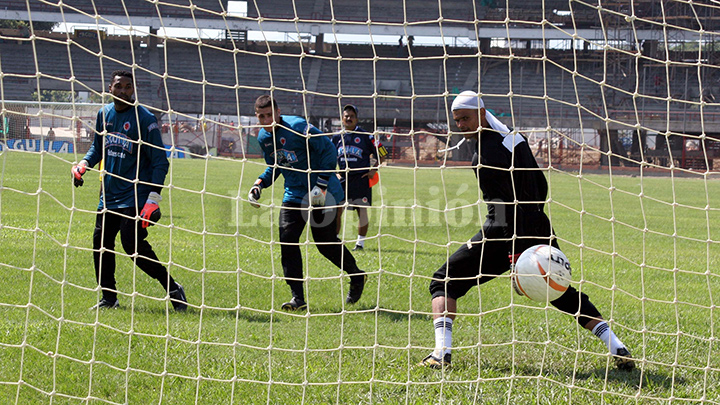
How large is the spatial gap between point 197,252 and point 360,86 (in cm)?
3581

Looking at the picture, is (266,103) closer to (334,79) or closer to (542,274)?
(542,274)

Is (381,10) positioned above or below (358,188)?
above

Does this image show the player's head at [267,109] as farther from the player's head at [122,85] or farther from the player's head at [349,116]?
the player's head at [349,116]

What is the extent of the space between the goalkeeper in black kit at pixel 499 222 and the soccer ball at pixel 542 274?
0.12 metres

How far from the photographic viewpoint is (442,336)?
449 centimetres

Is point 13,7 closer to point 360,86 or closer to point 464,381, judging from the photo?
point 360,86

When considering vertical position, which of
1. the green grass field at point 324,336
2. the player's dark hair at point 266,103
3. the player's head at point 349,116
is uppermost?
the player's dark hair at point 266,103

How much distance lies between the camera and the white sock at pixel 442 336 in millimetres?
4434

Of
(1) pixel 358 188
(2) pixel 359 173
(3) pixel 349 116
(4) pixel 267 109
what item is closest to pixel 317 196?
(4) pixel 267 109

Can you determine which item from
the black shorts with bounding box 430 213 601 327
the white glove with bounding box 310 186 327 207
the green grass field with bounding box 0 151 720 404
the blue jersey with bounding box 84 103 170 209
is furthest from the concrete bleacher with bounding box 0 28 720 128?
the black shorts with bounding box 430 213 601 327

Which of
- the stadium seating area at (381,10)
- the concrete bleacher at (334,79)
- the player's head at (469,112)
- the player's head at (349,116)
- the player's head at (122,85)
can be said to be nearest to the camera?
the player's head at (469,112)

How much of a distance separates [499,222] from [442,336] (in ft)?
2.78

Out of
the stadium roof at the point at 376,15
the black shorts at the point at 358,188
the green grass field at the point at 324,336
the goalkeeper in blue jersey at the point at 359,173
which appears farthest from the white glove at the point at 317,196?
the stadium roof at the point at 376,15

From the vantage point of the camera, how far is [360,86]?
43250 millimetres
